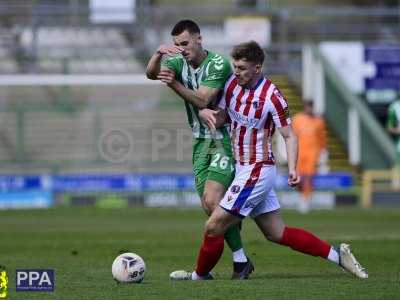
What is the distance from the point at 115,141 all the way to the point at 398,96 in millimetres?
8157

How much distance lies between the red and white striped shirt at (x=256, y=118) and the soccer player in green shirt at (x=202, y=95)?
23 cm

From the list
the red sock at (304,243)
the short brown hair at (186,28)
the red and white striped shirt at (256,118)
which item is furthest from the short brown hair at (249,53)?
the red sock at (304,243)

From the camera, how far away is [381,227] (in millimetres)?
19453

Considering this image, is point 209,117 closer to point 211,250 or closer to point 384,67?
point 211,250

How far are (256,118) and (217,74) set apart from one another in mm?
575

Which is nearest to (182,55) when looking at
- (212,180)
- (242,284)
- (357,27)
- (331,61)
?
(212,180)

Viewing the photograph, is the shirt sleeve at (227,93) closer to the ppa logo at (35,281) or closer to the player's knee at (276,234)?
the player's knee at (276,234)

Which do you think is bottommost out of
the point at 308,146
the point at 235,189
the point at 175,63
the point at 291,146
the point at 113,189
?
A: the point at 113,189


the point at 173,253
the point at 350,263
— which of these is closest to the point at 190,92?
the point at 350,263

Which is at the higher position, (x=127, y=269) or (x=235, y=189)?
(x=235, y=189)

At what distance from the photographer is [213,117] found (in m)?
10.4

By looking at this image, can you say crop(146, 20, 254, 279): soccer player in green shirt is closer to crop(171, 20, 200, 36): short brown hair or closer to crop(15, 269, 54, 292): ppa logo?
Answer: crop(171, 20, 200, 36): short brown hair

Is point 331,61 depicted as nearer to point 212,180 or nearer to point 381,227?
point 381,227

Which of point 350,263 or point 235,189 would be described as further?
point 350,263
